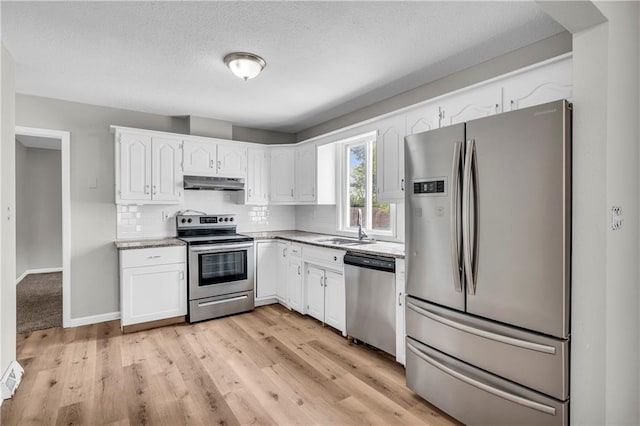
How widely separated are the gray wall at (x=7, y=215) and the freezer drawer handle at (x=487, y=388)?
2.87 metres

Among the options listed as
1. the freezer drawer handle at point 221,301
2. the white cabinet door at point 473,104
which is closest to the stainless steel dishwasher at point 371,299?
the white cabinet door at point 473,104

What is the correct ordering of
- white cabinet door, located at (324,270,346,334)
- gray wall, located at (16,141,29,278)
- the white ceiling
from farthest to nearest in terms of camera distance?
1. gray wall, located at (16,141,29,278)
2. white cabinet door, located at (324,270,346,334)
3. the white ceiling

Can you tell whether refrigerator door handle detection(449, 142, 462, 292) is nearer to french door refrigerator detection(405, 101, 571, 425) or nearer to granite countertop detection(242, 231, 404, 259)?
french door refrigerator detection(405, 101, 571, 425)

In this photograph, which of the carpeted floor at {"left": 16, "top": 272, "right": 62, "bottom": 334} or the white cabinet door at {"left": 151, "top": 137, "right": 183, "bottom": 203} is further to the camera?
the white cabinet door at {"left": 151, "top": 137, "right": 183, "bottom": 203}

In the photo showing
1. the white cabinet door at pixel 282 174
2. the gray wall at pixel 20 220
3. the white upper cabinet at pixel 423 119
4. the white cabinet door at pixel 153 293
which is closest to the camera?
the white upper cabinet at pixel 423 119

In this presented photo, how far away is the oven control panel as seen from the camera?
4.30 metres

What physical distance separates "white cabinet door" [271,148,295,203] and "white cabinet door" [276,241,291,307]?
72 cm

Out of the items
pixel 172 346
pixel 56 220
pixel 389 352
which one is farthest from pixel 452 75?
pixel 56 220

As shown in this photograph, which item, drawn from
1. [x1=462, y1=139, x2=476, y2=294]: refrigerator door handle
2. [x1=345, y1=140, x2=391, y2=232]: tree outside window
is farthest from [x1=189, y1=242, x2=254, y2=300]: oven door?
[x1=462, y1=139, x2=476, y2=294]: refrigerator door handle

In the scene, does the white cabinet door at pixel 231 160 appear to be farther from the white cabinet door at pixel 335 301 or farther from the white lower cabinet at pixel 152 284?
the white cabinet door at pixel 335 301

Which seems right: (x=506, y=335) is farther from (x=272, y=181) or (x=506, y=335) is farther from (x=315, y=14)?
(x=272, y=181)

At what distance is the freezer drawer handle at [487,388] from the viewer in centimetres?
167

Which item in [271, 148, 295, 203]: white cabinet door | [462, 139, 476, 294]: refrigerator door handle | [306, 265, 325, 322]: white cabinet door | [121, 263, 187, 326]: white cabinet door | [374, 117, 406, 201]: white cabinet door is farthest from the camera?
[271, 148, 295, 203]: white cabinet door

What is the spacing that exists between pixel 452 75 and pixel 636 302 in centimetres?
215
